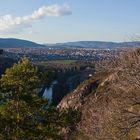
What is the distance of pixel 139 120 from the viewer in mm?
20891

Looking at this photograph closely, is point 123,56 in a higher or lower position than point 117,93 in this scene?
higher

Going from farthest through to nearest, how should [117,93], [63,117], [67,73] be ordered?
[67,73] → [63,117] → [117,93]

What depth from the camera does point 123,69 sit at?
69.7ft

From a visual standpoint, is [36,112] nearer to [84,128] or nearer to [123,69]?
[84,128]

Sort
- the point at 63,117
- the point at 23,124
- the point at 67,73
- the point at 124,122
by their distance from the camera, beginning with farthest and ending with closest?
the point at 67,73 < the point at 63,117 < the point at 23,124 < the point at 124,122

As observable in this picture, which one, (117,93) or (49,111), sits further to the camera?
(49,111)

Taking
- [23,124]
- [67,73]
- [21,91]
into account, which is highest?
[21,91]

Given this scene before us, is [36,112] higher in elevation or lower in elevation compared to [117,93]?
lower

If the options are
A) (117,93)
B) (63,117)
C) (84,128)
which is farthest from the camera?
(63,117)

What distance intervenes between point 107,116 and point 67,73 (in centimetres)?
13724

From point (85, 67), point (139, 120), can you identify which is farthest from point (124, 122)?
point (85, 67)

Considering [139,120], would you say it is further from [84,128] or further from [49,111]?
[49,111]

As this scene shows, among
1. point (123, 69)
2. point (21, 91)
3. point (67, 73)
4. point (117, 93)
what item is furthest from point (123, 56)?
point (67, 73)

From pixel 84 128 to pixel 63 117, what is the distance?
639cm
